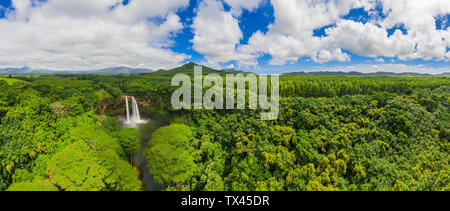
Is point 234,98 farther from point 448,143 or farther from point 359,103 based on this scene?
point 448,143

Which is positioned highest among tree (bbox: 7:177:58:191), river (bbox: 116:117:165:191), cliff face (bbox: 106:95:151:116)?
cliff face (bbox: 106:95:151:116)

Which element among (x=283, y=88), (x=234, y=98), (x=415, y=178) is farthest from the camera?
(x=283, y=88)

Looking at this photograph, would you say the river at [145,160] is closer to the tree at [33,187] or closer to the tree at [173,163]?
the tree at [173,163]

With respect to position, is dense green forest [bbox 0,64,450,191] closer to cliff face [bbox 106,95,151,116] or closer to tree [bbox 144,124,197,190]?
tree [bbox 144,124,197,190]

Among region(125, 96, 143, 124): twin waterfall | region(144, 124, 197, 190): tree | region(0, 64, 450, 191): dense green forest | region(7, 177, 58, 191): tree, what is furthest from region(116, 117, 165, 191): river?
region(7, 177, 58, 191): tree

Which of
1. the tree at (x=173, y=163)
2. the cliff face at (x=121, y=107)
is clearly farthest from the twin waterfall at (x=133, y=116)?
the tree at (x=173, y=163)

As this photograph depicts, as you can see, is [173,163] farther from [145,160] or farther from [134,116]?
[134,116]

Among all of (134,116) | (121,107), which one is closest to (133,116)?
(134,116)
